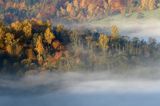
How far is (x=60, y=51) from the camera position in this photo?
102 m

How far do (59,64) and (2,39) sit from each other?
32.1 ft

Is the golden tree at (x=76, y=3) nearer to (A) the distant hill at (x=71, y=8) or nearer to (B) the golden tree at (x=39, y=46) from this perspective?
(A) the distant hill at (x=71, y=8)

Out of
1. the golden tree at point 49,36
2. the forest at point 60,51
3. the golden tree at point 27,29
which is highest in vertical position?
the golden tree at point 27,29

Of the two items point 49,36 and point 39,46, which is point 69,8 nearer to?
point 49,36

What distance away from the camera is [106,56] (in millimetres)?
103500

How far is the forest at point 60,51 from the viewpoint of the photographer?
97.7 m

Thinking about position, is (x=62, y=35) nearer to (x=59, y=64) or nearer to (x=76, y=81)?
(x=59, y=64)

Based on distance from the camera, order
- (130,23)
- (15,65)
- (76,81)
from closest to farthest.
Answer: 1. (15,65)
2. (76,81)
3. (130,23)

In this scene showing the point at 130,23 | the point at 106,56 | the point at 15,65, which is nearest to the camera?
the point at 15,65

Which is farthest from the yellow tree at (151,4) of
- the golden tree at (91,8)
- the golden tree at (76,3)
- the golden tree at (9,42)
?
the golden tree at (9,42)

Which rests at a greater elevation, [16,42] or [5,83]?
[16,42]

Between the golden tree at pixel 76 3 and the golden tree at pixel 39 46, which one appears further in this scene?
the golden tree at pixel 76 3

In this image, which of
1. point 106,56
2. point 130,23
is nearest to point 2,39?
point 106,56

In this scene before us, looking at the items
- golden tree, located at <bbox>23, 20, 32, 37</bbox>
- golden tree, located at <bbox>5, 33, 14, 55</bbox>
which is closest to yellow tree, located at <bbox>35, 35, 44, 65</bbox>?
golden tree, located at <bbox>23, 20, 32, 37</bbox>
